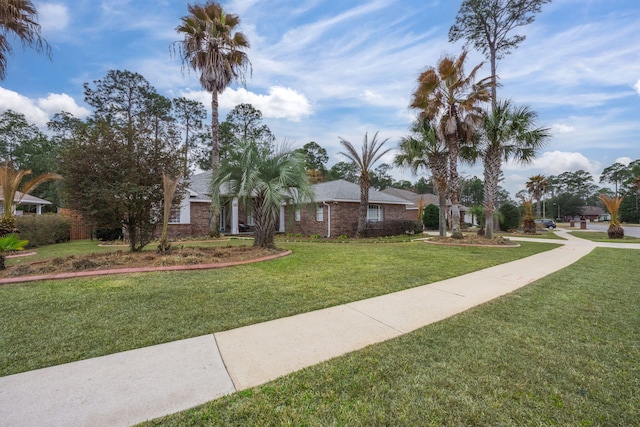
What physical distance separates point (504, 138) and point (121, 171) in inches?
621

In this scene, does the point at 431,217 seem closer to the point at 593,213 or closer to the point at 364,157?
the point at 364,157

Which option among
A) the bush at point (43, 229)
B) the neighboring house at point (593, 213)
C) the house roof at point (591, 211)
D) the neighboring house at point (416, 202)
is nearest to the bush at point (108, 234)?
the bush at point (43, 229)

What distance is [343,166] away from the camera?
47750mm

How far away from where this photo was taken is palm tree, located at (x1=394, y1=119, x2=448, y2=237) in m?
15.5

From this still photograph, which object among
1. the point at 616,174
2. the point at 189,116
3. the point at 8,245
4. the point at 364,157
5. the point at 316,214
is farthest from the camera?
the point at 616,174

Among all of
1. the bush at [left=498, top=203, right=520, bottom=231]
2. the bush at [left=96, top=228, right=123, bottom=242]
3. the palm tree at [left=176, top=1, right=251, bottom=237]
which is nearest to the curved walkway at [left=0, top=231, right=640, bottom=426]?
the palm tree at [left=176, top=1, right=251, bottom=237]

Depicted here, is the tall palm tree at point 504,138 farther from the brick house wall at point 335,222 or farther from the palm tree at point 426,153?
the brick house wall at point 335,222

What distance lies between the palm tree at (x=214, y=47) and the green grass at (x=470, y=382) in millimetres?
12482

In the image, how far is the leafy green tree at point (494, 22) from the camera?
15.6 m

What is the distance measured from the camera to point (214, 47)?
563 inches

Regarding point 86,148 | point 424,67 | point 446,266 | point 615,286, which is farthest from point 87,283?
point 424,67

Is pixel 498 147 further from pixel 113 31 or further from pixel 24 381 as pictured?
pixel 113 31

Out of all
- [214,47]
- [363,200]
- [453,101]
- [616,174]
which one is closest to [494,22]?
[453,101]

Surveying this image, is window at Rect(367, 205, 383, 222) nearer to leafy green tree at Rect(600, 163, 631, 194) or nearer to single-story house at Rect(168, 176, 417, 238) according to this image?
single-story house at Rect(168, 176, 417, 238)
